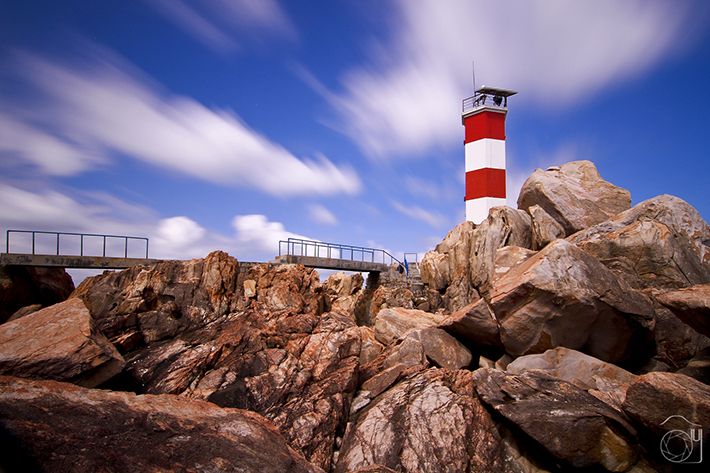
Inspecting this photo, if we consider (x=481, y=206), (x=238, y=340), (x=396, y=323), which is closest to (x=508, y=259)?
(x=396, y=323)

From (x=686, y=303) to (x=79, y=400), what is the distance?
1139 centimetres

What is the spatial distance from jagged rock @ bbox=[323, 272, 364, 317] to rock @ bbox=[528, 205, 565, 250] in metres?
10.2

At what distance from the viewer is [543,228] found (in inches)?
712

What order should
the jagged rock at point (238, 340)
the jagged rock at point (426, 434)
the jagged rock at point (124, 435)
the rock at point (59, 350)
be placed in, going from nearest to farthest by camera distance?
1. the jagged rock at point (124, 435)
2. the jagged rock at point (426, 434)
3. the rock at point (59, 350)
4. the jagged rock at point (238, 340)

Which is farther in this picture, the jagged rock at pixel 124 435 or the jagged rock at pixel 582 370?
the jagged rock at pixel 582 370

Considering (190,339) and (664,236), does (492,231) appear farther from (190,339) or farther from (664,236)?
(190,339)

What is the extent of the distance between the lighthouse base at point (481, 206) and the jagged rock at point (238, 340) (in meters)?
16.5

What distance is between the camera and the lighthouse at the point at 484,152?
29.8m

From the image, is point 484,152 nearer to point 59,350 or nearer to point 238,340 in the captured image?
A: point 238,340

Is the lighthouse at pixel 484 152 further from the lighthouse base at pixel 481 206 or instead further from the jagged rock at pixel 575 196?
the jagged rock at pixel 575 196

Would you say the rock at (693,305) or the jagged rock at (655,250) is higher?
the jagged rock at (655,250)

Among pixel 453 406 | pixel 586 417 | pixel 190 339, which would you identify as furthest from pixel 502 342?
pixel 190 339

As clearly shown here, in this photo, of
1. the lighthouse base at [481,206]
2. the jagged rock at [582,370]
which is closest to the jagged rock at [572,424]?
the jagged rock at [582,370]

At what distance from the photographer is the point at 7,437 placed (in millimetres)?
4906
